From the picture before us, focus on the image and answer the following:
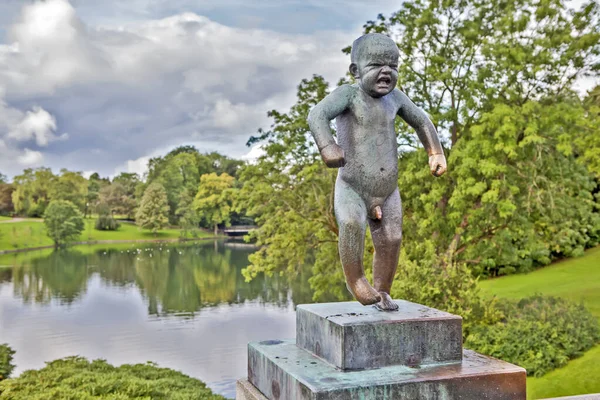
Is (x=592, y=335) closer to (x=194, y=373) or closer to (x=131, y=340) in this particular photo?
(x=194, y=373)

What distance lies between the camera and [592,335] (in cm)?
1168

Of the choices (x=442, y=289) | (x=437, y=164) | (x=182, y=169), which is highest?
(x=182, y=169)

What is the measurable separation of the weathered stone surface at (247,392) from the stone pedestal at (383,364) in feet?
0.09

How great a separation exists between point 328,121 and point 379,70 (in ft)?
1.60

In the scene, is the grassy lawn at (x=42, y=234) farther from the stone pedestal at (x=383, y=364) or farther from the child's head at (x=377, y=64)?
the child's head at (x=377, y=64)

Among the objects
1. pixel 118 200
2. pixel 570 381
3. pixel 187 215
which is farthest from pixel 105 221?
pixel 570 381

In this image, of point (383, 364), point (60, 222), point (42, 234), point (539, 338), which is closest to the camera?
point (383, 364)

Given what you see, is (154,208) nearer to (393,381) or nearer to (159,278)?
(159,278)

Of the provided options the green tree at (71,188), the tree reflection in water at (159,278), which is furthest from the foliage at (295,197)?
the green tree at (71,188)

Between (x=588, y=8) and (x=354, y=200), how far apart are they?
1192cm

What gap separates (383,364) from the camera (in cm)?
364

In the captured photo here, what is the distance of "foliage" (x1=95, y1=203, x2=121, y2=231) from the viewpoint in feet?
224

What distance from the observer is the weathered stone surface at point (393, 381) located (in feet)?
10.7

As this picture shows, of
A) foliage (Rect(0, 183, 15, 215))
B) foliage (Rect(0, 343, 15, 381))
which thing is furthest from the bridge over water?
foliage (Rect(0, 343, 15, 381))
